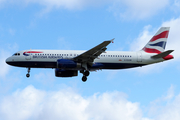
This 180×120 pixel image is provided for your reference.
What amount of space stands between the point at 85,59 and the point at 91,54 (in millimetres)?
1207

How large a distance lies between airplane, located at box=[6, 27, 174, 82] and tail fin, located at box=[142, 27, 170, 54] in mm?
173

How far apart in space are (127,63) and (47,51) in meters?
11.2

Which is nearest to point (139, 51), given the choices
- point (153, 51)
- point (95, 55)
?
point (153, 51)

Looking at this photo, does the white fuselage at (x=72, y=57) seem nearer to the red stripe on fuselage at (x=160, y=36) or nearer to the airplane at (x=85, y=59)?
the airplane at (x=85, y=59)

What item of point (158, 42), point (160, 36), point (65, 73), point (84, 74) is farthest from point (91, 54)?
point (160, 36)

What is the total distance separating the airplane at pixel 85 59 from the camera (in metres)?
40.7

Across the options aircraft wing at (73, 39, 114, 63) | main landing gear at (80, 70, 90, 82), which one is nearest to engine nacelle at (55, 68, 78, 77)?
main landing gear at (80, 70, 90, 82)

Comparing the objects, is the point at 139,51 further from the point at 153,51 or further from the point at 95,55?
the point at 95,55

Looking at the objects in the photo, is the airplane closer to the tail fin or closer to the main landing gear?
the main landing gear

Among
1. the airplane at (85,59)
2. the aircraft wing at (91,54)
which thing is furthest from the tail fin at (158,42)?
the aircraft wing at (91,54)

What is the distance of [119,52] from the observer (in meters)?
43.7

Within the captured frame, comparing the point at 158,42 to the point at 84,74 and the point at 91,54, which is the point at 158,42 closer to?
the point at 91,54

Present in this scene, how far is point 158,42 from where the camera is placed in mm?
46781

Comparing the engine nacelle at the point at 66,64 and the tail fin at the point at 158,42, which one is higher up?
the tail fin at the point at 158,42
